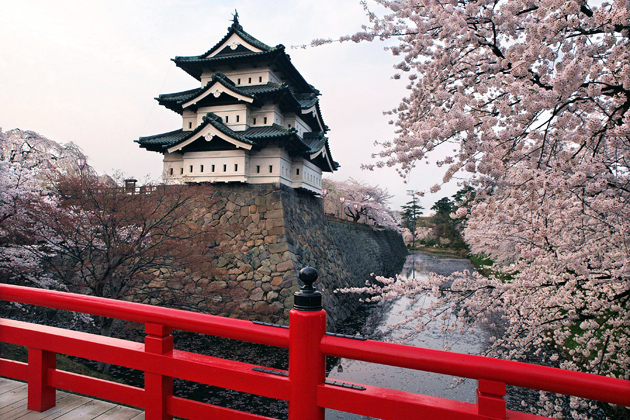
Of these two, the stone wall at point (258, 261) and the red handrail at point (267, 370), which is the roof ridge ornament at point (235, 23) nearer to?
the stone wall at point (258, 261)

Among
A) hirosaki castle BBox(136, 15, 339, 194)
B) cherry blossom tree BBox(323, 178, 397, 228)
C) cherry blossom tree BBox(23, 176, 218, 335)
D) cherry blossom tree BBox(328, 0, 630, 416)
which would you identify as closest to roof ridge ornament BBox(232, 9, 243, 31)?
hirosaki castle BBox(136, 15, 339, 194)

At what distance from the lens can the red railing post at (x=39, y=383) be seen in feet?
7.02

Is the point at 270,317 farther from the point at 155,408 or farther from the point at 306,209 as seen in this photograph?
the point at 155,408

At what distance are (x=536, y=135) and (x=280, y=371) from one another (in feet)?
7.04

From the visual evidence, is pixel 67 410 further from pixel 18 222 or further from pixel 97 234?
pixel 18 222

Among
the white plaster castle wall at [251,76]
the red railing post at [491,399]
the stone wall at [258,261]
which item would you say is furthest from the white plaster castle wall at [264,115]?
the red railing post at [491,399]

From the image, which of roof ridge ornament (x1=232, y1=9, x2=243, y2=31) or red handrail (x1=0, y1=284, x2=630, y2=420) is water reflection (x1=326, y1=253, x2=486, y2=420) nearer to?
red handrail (x1=0, y1=284, x2=630, y2=420)

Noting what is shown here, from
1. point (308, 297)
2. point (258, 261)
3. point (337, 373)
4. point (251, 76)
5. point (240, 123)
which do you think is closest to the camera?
point (308, 297)

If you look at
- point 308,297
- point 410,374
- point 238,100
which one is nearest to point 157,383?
point 308,297

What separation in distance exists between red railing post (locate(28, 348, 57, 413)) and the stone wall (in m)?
6.29

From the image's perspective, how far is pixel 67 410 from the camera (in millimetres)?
2164

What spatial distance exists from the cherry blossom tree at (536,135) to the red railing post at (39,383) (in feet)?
9.54

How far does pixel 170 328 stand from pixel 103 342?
478 mm

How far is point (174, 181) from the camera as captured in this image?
1159 cm
